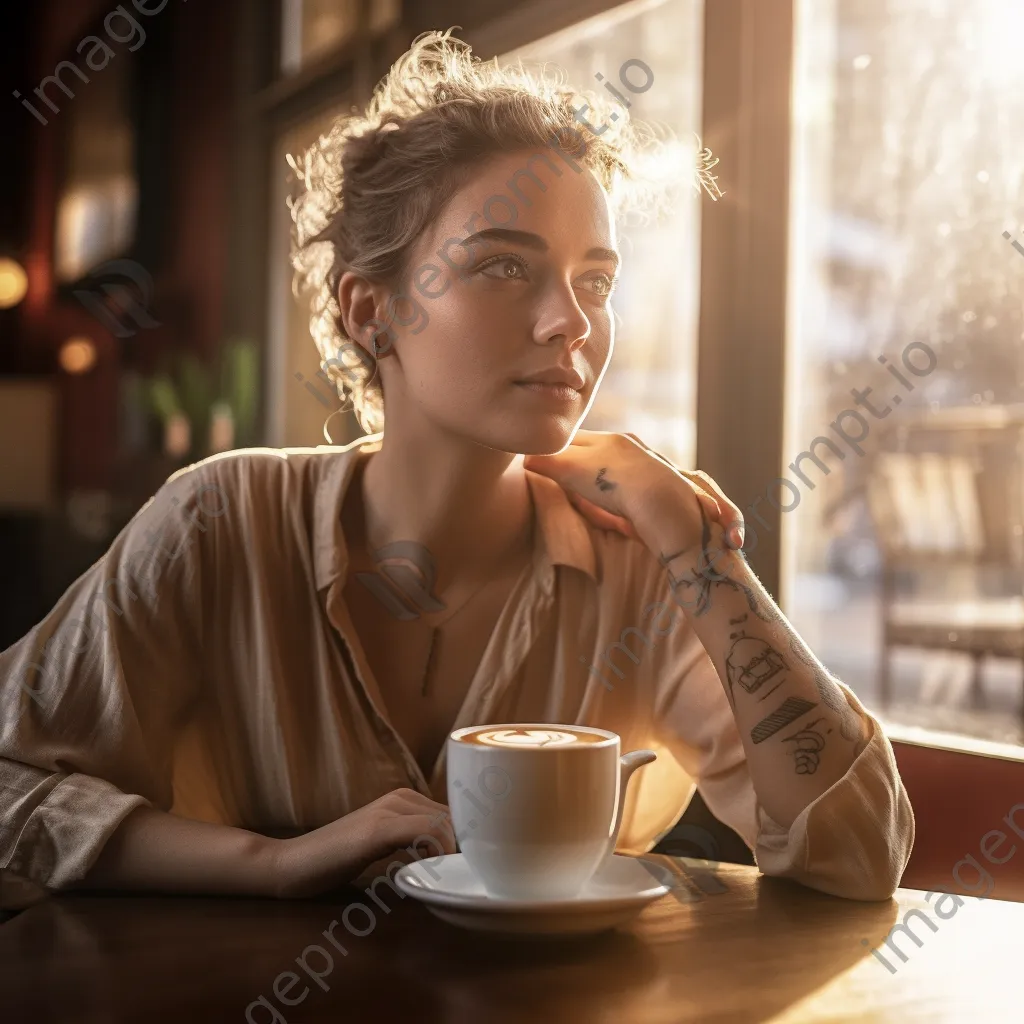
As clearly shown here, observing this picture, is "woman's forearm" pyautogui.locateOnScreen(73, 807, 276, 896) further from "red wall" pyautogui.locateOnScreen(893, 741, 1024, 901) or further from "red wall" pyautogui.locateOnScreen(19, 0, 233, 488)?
"red wall" pyautogui.locateOnScreen(19, 0, 233, 488)

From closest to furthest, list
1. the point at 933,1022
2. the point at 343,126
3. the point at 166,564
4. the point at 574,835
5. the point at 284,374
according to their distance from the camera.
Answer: the point at 933,1022
the point at 574,835
the point at 166,564
the point at 343,126
the point at 284,374

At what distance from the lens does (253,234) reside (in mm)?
5117

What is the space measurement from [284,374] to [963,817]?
4035 millimetres

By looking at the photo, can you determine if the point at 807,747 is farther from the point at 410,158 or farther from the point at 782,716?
the point at 410,158

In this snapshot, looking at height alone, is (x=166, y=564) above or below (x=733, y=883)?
above

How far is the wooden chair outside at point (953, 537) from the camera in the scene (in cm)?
255

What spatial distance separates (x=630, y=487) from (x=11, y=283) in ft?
20.1

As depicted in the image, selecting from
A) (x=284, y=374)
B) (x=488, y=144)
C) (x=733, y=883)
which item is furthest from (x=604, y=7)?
(x=284, y=374)

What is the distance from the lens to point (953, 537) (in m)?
3.14

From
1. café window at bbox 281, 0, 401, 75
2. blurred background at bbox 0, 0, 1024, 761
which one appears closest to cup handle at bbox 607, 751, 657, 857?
blurred background at bbox 0, 0, 1024, 761

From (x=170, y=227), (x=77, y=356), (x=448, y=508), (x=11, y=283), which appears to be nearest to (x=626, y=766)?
(x=448, y=508)

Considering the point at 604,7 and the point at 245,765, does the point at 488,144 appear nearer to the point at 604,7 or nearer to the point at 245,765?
the point at 245,765

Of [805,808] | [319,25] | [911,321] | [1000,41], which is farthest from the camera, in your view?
[319,25]

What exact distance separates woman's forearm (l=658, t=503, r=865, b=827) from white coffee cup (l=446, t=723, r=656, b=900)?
35cm
